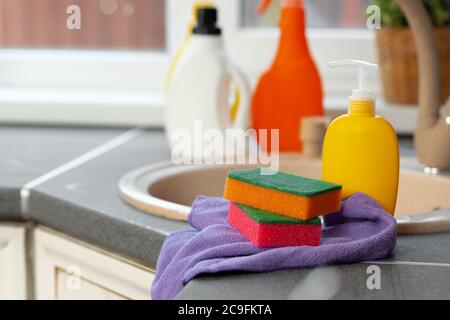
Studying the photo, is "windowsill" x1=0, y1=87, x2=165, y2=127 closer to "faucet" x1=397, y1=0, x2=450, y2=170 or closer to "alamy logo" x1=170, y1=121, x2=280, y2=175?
"alamy logo" x1=170, y1=121, x2=280, y2=175

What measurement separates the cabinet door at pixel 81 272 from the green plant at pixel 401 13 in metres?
0.76

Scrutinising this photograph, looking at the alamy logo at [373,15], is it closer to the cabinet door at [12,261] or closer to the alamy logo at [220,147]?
the alamy logo at [220,147]

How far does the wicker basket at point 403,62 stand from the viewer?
162 centimetres

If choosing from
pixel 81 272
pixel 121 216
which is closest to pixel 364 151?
pixel 121 216

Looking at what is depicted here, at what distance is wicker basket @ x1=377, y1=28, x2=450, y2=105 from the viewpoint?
1.62 meters

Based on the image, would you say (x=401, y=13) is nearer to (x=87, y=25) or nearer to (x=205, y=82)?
(x=205, y=82)

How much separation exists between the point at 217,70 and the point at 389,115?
0.41 m

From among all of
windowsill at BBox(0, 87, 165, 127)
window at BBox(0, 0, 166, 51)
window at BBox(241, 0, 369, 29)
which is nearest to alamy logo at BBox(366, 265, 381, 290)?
windowsill at BBox(0, 87, 165, 127)

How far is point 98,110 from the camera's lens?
1822 mm

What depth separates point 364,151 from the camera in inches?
38.9

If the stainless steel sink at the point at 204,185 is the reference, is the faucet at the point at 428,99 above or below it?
above

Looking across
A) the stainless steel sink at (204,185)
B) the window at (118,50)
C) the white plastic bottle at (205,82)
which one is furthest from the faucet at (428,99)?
the window at (118,50)

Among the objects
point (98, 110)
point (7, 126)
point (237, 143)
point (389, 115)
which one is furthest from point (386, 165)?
point (7, 126)

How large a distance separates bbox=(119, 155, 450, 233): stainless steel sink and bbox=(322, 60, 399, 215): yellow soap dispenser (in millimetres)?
167
